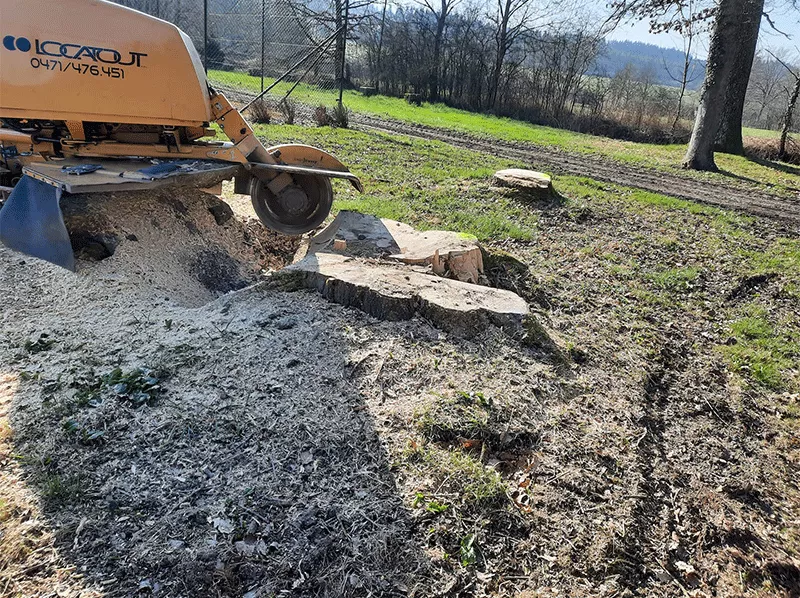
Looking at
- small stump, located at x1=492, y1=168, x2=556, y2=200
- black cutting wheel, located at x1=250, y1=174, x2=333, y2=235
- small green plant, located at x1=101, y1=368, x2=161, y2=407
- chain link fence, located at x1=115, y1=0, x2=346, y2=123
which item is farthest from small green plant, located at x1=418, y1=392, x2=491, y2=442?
chain link fence, located at x1=115, y1=0, x2=346, y2=123

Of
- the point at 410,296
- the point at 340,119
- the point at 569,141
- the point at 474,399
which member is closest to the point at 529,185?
the point at 410,296

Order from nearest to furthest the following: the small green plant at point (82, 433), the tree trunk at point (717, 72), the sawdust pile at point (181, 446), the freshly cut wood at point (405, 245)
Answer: the sawdust pile at point (181, 446), the small green plant at point (82, 433), the freshly cut wood at point (405, 245), the tree trunk at point (717, 72)

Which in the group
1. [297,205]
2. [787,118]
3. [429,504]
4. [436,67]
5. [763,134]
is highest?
[436,67]

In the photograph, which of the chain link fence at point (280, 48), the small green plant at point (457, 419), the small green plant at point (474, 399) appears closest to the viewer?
the small green plant at point (457, 419)

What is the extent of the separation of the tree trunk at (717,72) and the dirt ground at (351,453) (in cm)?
1010

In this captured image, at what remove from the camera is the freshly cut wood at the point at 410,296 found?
11.8 ft

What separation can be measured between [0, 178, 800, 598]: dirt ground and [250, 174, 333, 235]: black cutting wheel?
1.12 metres

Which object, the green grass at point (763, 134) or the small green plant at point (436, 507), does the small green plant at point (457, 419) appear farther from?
the green grass at point (763, 134)

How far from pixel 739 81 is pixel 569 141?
439 centimetres

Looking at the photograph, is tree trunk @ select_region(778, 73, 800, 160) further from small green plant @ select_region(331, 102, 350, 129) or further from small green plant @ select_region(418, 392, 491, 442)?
small green plant @ select_region(418, 392, 491, 442)

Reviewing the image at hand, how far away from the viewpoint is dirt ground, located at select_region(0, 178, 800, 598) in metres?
2.09

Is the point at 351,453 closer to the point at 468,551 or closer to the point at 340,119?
the point at 468,551

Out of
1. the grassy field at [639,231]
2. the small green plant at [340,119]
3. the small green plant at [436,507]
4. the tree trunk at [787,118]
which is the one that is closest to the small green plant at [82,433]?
the small green plant at [436,507]

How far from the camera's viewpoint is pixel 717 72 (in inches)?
485
